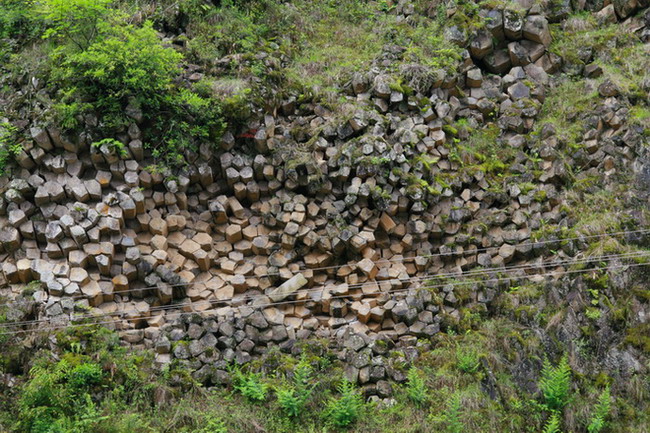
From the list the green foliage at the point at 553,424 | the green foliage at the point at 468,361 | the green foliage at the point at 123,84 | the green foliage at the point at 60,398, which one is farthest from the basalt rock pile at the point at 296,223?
the green foliage at the point at 553,424

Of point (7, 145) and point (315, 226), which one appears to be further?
point (315, 226)

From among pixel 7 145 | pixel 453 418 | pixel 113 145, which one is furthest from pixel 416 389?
pixel 7 145

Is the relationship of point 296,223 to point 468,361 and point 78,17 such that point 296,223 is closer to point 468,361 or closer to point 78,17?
point 468,361

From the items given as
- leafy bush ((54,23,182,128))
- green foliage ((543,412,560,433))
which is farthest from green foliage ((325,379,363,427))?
leafy bush ((54,23,182,128))

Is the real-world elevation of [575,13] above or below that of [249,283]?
above

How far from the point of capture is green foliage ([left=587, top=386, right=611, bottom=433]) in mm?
Answer: 7867

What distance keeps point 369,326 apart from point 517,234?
2.51 metres

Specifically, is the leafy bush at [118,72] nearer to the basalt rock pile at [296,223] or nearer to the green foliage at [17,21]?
the basalt rock pile at [296,223]

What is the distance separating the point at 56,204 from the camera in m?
9.38

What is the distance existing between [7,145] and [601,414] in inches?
324

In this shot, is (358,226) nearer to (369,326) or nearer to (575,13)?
(369,326)

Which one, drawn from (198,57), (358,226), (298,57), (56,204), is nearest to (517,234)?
(358,226)

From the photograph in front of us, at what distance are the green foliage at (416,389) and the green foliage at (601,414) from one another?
189 centimetres

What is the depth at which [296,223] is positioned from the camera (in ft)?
32.0
